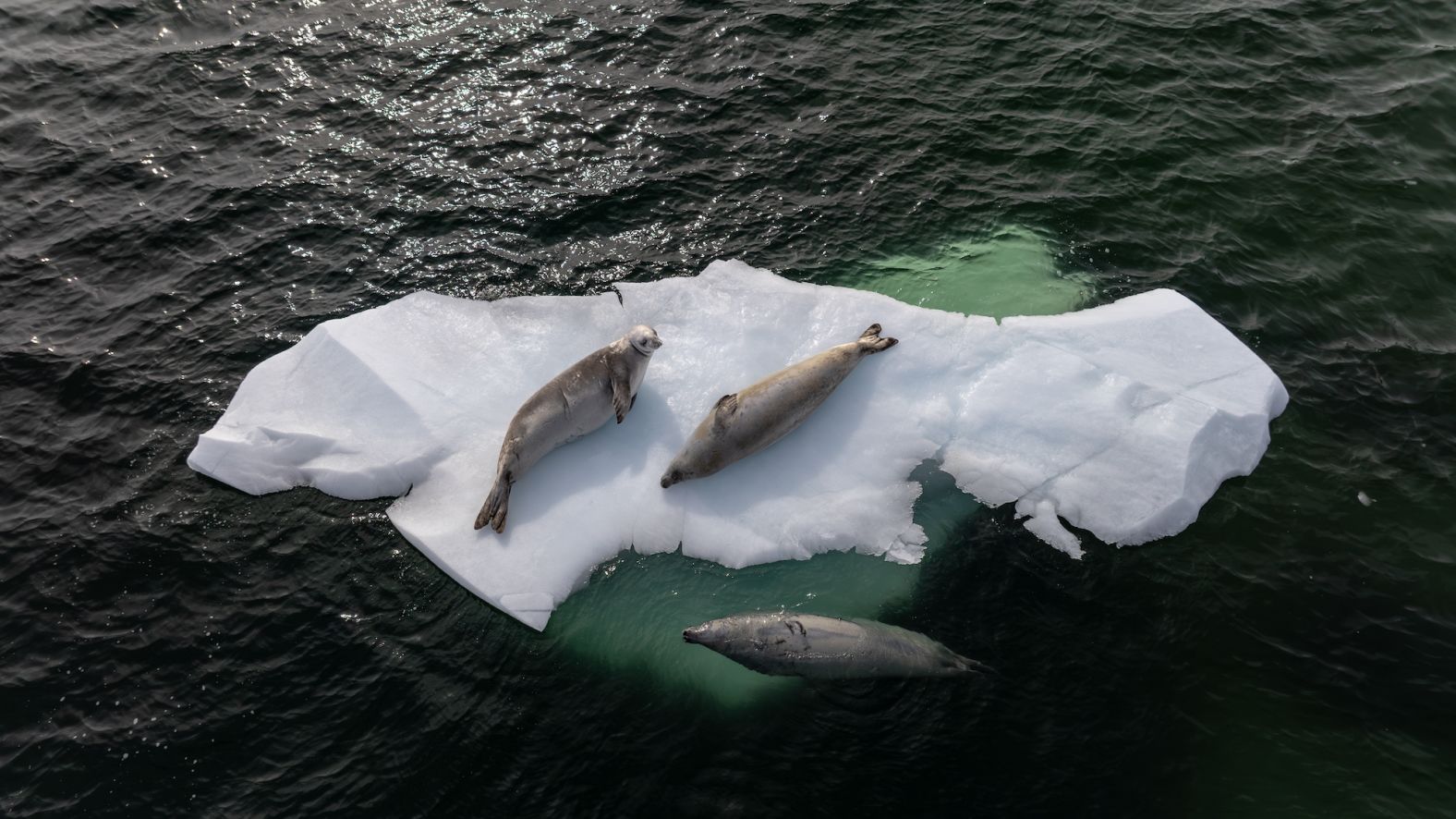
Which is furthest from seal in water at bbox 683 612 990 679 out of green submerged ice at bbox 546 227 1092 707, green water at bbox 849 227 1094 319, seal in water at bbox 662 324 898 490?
green water at bbox 849 227 1094 319

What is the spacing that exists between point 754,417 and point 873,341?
2.03 meters

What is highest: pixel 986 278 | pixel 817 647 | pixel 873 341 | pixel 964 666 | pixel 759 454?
pixel 873 341

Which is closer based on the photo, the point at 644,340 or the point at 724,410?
Result: the point at 724,410

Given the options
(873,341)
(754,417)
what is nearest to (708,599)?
(754,417)

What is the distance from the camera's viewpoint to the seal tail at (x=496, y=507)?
10578 millimetres

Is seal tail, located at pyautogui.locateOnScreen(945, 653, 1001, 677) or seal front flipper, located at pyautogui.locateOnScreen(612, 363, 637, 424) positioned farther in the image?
seal front flipper, located at pyautogui.locateOnScreen(612, 363, 637, 424)

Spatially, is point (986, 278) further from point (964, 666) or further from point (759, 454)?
point (964, 666)

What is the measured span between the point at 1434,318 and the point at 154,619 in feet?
60.1

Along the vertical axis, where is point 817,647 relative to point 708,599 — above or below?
below

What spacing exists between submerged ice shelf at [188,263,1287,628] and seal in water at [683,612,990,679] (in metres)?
0.97

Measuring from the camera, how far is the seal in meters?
10.8

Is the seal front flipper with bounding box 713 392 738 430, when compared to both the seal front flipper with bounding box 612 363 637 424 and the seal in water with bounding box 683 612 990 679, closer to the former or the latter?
the seal front flipper with bounding box 612 363 637 424

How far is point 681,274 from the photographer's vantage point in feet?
45.9

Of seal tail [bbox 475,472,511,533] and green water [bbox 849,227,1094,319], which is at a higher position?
seal tail [bbox 475,472,511,533]
